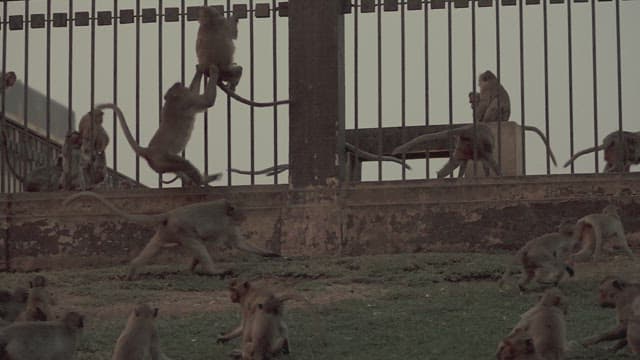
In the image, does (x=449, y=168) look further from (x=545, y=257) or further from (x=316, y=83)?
(x=545, y=257)

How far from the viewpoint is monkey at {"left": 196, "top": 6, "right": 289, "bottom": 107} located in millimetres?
18328

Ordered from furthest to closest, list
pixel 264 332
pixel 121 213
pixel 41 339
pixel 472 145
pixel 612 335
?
1. pixel 472 145
2. pixel 121 213
3. pixel 612 335
4. pixel 264 332
5. pixel 41 339

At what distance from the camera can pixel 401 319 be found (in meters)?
13.9

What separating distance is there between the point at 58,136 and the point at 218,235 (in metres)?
18.5

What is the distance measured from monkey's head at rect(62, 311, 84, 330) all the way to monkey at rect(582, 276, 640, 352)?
3861 mm

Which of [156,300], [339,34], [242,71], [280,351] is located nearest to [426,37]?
[339,34]

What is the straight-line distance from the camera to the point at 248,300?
41.9 ft

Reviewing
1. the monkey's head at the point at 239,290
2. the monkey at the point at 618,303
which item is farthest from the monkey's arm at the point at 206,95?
the monkey at the point at 618,303

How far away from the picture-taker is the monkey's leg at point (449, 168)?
1869cm

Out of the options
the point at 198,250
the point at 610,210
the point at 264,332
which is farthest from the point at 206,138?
the point at 264,332

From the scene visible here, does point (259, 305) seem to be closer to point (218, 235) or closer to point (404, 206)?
point (218, 235)

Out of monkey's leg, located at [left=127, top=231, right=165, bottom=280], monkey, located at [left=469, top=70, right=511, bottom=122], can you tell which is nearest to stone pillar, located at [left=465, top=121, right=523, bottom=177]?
monkey, located at [left=469, top=70, right=511, bottom=122]

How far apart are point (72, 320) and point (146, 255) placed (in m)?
4.56

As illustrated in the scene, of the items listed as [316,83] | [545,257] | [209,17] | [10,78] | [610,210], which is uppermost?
[209,17]
